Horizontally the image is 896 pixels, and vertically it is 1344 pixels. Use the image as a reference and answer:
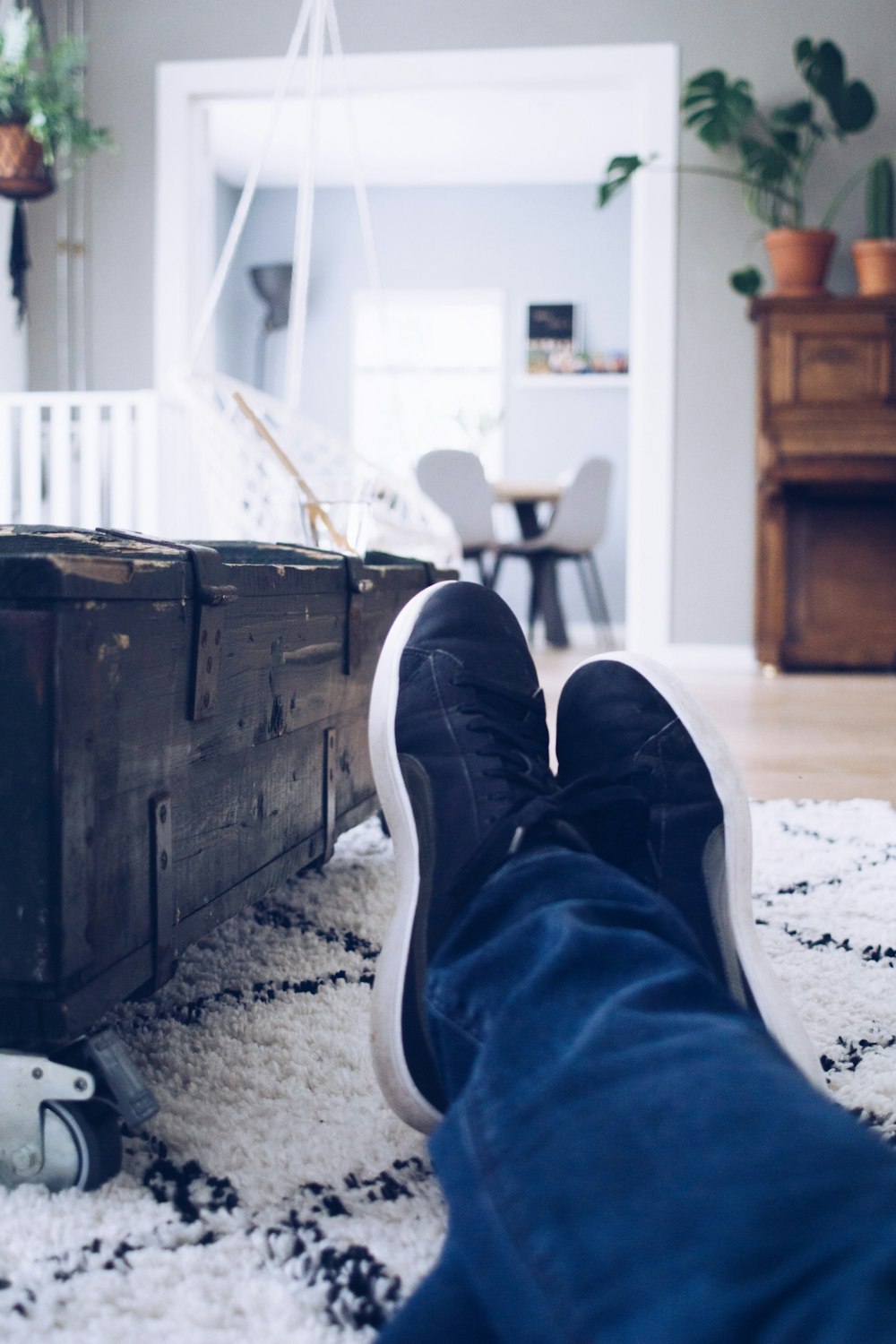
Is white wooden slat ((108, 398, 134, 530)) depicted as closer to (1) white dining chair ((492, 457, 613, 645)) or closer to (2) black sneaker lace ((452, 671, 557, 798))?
(2) black sneaker lace ((452, 671, 557, 798))

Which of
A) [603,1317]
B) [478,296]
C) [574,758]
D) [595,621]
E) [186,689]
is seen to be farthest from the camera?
[478,296]

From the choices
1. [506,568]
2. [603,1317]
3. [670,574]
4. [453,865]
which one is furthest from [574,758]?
[506,568]

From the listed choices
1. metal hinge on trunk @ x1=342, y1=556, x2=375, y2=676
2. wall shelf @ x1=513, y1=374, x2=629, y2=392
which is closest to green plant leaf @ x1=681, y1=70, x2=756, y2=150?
wall shelf @ x1=513, y1=374, x2=629, y2=392

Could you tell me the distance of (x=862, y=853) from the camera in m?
1.20

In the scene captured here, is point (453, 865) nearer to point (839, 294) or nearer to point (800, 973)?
point (800, 973)

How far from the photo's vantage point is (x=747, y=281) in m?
3.56

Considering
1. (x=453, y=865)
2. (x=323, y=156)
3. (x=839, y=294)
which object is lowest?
(x=453, y=865)

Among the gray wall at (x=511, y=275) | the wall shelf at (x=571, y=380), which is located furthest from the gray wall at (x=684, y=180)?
the wall shelf at (x=571, y=380)

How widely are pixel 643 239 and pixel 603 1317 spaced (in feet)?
12.4

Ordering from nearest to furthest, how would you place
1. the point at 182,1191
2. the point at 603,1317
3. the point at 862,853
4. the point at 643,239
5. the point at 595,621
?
the point at 603,1317 → the point at 182,1191 → the point at 862,853 → the point at 643,239 → the point at 595,621

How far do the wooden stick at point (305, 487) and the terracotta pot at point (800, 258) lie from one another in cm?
206

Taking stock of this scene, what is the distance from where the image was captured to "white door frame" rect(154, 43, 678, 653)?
362 cm

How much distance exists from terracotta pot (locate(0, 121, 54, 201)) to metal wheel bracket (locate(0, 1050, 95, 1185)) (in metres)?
3.35

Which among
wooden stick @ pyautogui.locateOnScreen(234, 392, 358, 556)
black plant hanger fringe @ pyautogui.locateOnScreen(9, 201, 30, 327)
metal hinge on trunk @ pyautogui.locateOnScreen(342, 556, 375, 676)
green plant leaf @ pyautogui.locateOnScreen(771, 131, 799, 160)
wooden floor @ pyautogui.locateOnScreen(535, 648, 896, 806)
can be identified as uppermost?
green plant leaf @ pyautogui.locateOnScreen(771, 131, 799, 160)
